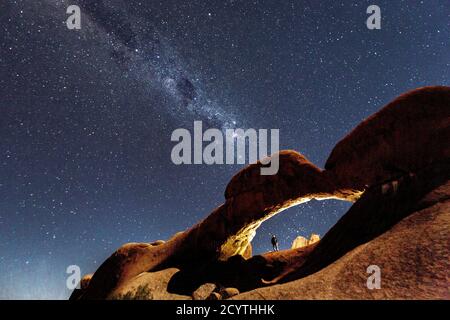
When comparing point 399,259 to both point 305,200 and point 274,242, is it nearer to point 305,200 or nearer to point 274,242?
point 305,200

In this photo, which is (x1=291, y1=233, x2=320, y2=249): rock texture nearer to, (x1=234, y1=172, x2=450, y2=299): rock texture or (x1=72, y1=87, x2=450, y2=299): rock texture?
(x1=72, y1=87, x2=450, y2=299): rock texture

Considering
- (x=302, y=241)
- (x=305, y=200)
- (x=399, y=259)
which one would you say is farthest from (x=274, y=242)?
(x=399, y=259)

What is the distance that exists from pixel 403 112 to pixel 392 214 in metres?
4.99

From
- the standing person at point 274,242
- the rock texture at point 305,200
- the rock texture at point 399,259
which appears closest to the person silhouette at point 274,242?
the standing person at point 274,242

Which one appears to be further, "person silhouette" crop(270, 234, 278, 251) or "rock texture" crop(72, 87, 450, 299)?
"person silhouette" crop(270, 234, 278, 251)

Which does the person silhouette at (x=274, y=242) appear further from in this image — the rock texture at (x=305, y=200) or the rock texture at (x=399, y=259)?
the rock texture at (x=399, y=259)

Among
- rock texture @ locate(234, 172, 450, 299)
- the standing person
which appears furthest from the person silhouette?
rock texture @ locate(234, 172, 450, 299)

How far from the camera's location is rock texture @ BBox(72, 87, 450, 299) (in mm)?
11867

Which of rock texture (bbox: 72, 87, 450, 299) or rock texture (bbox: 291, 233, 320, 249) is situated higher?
rock texture (bbox: 72, 87, 450, 299)

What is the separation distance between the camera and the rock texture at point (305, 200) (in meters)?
11.9

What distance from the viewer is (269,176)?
17.5 m

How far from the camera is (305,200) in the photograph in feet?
58.4

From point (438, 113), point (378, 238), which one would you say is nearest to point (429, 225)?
point (378, 238)
